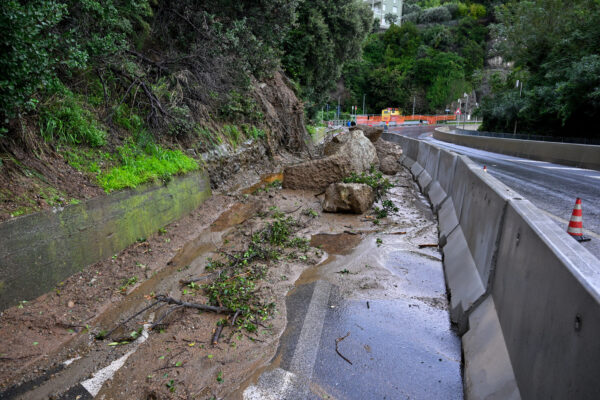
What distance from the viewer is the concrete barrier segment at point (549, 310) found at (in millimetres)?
1535

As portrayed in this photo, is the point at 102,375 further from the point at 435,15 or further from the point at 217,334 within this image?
the point at 435,15

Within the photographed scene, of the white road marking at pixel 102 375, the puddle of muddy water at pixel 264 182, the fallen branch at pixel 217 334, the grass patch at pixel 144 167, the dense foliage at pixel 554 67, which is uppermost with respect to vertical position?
the dense foliage at pixel 554 67

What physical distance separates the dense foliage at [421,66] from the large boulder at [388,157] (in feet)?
220

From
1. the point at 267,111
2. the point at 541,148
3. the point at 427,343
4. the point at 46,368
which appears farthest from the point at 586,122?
the point at 46,368

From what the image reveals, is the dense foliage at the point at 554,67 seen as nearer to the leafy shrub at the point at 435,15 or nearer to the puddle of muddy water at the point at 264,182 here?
the puddle of muddy water at the point at 264,182

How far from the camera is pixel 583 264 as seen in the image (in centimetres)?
184

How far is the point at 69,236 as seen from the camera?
4.69 metres

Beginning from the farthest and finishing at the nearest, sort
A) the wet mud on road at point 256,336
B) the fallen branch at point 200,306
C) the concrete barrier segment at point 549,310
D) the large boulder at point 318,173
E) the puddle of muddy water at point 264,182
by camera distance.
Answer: the puddle of muddy water at point 264,182 < the large boulder at point 318,173 < the fallen branch at point 200,306 < the wet mud on road at point 256,336 < the concrete barrier segment at point 549,310

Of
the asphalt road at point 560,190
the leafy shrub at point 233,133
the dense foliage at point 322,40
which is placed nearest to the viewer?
the asphalt road at point 560,190

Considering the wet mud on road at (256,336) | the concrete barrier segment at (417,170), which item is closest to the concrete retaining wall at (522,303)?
the wet mud on road at (256,336)

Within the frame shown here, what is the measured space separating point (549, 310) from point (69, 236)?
5.12 meters

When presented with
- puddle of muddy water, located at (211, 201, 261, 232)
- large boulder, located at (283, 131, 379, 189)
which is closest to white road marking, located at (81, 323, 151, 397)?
puddle of muddy water, located at (211, 201, 261, 232)

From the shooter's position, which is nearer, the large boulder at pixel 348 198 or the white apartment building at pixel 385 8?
the large boulder at pixel 348 198

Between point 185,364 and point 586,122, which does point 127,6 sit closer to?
point 185,364
